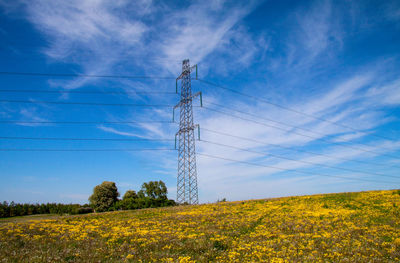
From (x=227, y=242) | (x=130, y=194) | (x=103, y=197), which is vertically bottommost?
(x=227, y=242)

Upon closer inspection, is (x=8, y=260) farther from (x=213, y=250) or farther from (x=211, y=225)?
(x=211, y=225)

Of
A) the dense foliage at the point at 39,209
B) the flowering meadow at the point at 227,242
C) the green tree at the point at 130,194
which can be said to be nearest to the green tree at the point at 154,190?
the green tree at the point at 130,194

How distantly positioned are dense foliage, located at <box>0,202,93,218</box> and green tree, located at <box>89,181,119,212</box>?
774 inches

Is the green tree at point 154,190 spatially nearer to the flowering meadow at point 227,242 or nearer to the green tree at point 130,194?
the green tree at point 130,194

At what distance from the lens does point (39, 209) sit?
53875mm

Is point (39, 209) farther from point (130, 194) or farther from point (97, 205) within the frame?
point (130, 194)

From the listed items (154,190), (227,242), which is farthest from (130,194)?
(227,242)

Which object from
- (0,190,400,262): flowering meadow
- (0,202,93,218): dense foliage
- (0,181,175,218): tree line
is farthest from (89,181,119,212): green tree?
(0,190,400,262): flowering meadow

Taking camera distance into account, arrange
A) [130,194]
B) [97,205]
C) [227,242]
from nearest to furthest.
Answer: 1. [227,242]
2. [97,205]
3. [130,194]

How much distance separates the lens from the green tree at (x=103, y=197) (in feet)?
243

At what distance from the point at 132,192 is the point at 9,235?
68.9 metres

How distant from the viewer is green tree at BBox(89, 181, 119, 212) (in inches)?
2918

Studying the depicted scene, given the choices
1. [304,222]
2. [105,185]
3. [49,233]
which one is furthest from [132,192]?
[304,222]

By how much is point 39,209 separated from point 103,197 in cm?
2208
